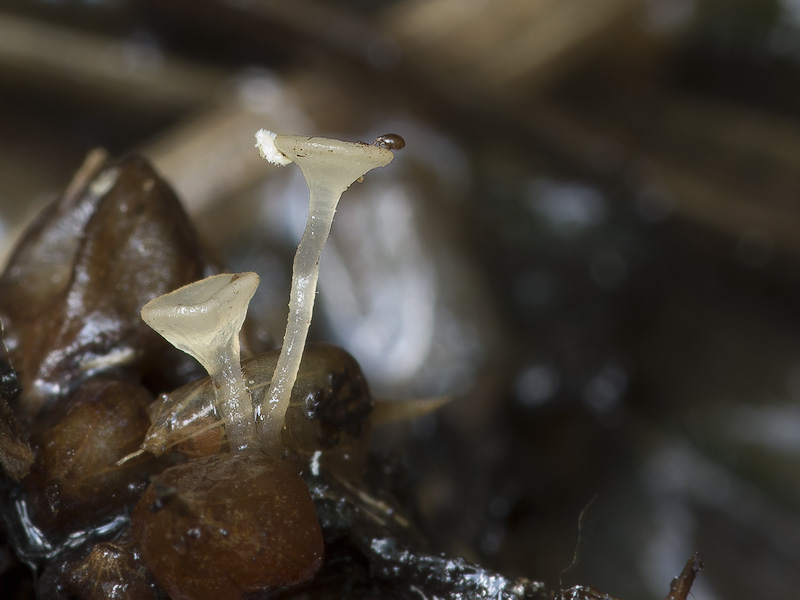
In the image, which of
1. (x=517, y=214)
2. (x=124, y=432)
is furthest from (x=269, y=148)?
(x=517, y=214)

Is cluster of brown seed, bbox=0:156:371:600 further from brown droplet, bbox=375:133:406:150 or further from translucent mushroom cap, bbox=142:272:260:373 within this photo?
brown droplet, bbox=375:133:406:150

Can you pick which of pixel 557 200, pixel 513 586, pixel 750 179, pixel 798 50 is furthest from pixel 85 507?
pixel 798 50

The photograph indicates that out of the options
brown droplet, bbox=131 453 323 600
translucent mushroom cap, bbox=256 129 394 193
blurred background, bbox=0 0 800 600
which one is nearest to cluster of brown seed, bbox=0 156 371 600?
brown droplet, bbox=131 453 323 600

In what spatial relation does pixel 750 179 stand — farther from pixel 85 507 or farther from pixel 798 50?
pixel 85 507

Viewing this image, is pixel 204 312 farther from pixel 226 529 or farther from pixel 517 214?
pixel 517 214

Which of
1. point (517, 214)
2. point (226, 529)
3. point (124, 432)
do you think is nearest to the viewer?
point (226, 529)

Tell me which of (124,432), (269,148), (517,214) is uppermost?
(269,148)
